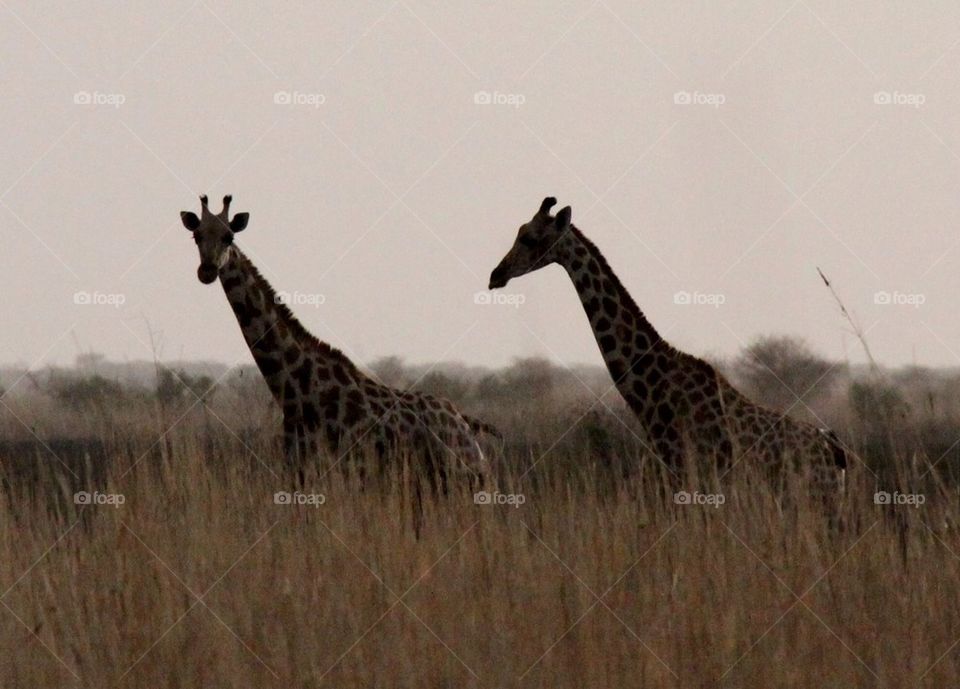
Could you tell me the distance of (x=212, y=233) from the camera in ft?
32.6

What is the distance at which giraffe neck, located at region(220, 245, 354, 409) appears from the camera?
1009 cm

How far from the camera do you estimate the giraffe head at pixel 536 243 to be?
1039 centimetres

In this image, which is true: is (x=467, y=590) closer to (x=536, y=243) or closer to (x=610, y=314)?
(x=536, y=243)

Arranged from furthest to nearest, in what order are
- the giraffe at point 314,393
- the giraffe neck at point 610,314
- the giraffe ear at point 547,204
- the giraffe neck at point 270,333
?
the giraffe neck at point 610,314 → the giraffe ear at point 547,204 → the giraffe neck at point 270,333 → the giraffe at point 314,393

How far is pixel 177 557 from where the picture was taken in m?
7.45

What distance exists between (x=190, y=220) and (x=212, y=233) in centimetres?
24

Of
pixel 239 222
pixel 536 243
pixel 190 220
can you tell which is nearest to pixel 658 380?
pixel 536 243

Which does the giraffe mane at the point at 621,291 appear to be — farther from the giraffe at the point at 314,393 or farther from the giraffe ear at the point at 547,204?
the giraffe at the point at 314,393

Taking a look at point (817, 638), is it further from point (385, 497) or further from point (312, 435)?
point (312, 435)

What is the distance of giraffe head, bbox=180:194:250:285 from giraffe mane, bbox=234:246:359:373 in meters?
0.20

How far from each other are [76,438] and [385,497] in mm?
10511

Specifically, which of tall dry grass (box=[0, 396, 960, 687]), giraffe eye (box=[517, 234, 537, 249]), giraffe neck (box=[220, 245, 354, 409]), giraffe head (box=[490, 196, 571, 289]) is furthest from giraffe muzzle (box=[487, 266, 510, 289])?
tall dry grass (box=[0, 396, 960, 687])

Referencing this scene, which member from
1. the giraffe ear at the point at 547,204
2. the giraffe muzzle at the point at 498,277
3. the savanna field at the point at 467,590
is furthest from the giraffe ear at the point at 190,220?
the giraffe ear at the point at 547,204

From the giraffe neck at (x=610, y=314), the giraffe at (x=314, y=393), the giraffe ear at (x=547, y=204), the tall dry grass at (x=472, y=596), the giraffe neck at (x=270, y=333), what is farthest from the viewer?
the giraffe neck at (x=610, y=314)
